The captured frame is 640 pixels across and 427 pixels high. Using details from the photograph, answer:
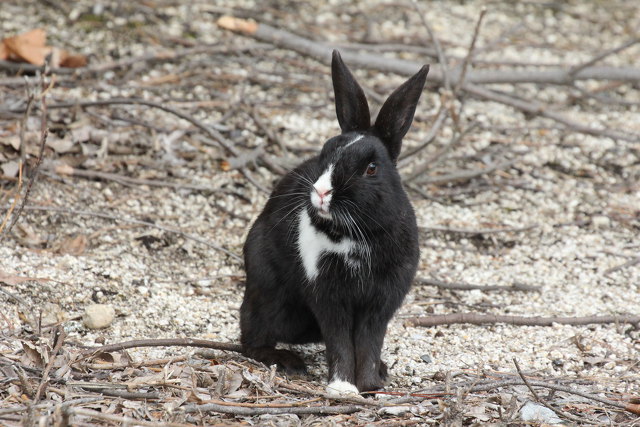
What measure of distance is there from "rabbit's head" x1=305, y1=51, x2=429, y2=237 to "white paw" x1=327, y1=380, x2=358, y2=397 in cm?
79

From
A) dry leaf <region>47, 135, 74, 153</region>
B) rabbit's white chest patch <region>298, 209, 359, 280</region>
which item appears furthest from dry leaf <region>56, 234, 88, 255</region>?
rabbit's white chest patch <region>298, 209, 359, 280</region>

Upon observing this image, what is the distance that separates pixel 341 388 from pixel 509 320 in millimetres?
1482

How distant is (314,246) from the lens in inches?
176

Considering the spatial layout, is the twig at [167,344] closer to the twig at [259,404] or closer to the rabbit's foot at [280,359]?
the rabbit's foot at [280,359]

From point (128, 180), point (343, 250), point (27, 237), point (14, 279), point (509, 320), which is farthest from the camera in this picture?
point (128, 180)

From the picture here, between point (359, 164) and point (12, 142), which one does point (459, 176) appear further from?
point (12, 142)

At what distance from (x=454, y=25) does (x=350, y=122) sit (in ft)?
17.8

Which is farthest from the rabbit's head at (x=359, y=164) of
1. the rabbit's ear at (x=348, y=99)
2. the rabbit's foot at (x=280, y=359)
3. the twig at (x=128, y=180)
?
the twig at (x=128, y=180)

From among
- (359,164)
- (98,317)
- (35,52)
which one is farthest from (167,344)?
(35,52)

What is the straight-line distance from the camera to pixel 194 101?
Result: 7566 mm

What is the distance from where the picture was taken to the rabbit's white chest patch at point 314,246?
14.4 feet

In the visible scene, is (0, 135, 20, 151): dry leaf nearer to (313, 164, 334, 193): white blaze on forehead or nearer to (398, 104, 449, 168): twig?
(398, 104, 449, 168): twig

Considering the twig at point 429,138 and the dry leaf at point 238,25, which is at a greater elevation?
the dry leaf at point 238,25

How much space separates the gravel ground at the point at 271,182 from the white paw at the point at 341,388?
1.21 ft
